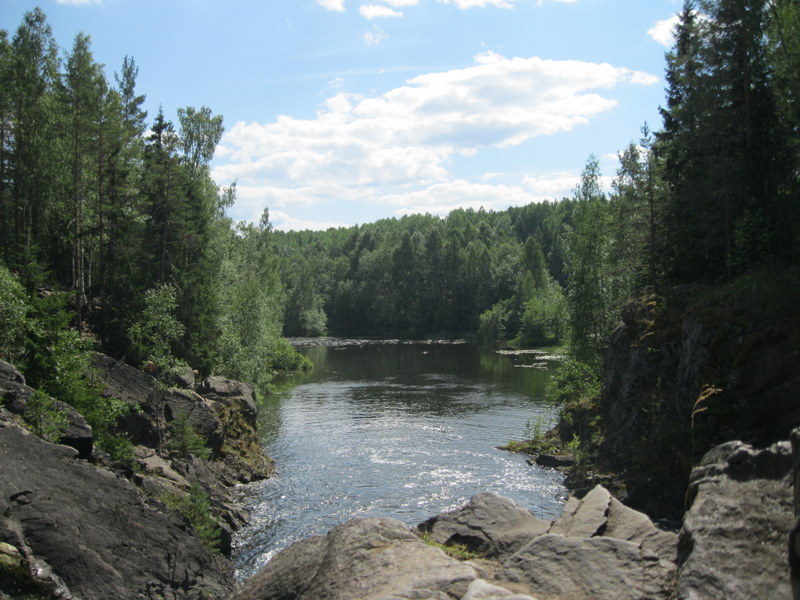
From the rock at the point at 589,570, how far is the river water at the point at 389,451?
1359 centimetres

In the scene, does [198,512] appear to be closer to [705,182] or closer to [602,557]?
[602,557]

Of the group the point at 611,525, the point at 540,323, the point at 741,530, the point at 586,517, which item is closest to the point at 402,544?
the point at 586,517

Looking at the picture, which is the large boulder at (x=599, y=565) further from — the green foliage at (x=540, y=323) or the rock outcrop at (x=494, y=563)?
the green foliage at (x=540, y=323)

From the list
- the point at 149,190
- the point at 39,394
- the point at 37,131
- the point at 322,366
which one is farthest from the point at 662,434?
the point at 322,366

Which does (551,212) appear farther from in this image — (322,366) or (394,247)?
(322,366)

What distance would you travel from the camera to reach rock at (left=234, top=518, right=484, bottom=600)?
791 centimetres

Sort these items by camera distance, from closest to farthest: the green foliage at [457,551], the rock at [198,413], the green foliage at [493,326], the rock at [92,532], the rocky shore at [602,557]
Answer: the rocky shore at [602,557], the green foliage at [457,551], the rock at [92,532], the rock at [198,413], the green foliage at [493,326]

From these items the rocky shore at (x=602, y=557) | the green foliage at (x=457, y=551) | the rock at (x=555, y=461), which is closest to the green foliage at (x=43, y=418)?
the rocky shore at (x=602, y=557)

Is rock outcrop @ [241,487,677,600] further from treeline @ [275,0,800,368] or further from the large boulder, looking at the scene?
treeline @ [275,0,800,368]

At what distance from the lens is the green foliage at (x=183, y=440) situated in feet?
89.1

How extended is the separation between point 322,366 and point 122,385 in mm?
49036

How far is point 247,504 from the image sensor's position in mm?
26531

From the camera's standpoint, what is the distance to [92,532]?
15406 mm

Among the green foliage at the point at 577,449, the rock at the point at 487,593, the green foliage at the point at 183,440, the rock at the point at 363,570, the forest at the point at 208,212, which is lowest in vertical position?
the green foliage at the point at 577,449
